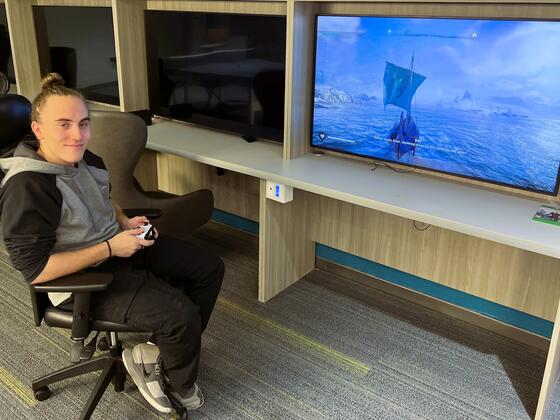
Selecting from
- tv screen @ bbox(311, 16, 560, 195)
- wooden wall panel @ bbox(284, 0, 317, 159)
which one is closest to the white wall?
wooden wall panel @ bbox(284, 0, 317, 159)

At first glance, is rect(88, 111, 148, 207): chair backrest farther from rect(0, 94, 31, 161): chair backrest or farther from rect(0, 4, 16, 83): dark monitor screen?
rect(0, 4, 16, 83): dark monitor screen

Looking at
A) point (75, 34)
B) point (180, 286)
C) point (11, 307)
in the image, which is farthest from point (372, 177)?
point (75, 34)

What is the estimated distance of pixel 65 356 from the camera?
7.33 ft

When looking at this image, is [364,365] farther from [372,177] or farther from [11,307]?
[11,307]

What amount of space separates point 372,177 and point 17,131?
1.44 m

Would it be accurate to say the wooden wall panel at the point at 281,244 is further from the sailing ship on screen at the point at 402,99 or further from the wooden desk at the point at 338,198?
the sailing ship on screen at the point at 402,99

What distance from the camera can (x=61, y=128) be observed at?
5.35ft

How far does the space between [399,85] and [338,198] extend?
0.57 metres

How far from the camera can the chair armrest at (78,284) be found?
1558 millimetres

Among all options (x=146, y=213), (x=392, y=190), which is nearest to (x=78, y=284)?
(x=146, y=213)

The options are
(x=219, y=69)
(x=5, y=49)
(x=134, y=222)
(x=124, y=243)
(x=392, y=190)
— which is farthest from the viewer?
(x=5, y=49)

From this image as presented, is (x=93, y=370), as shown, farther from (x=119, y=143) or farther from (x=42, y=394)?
(x=119, y=143)

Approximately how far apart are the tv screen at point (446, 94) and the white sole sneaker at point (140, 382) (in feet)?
4.41

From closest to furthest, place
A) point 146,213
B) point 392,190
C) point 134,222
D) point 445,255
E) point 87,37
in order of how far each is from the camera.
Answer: point 134,222, point 146,213, point 392,190, point 445,255, point 87,37
